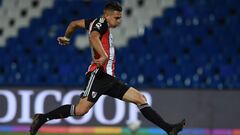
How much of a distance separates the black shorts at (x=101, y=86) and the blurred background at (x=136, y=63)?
8.61ft

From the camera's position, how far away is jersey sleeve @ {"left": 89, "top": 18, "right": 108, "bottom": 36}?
5.59 m

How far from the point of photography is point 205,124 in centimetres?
839

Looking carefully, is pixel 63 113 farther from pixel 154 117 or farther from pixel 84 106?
pixel 154 117

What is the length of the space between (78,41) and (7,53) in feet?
3.38

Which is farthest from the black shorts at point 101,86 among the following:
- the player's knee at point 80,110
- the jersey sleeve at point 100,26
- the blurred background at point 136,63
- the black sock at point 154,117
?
the blurred background at point 136,63

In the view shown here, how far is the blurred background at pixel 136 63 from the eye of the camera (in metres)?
8.44

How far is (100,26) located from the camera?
18.4 feet

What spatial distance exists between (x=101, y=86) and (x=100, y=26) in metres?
0.54

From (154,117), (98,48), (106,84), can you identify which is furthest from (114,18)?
(154,117)

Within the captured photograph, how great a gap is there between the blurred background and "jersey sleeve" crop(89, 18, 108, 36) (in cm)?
295

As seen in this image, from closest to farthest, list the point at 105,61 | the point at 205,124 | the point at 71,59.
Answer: the point at 105,61 → the point at 205,124 → the point at 71,59

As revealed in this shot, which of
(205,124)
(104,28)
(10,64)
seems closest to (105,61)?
(104,28)

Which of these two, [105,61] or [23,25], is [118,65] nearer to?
[23,25]

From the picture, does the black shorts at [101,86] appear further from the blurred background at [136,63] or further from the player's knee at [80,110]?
the blurred background at [136,63]
